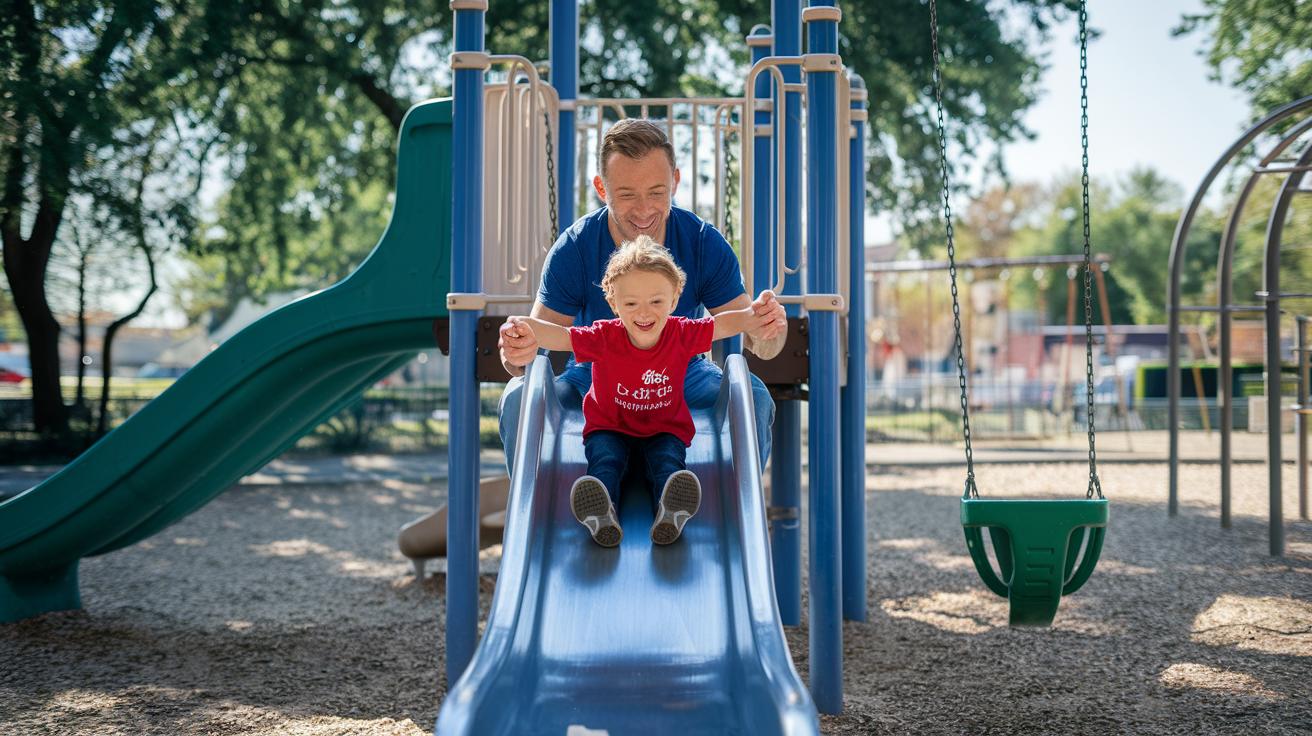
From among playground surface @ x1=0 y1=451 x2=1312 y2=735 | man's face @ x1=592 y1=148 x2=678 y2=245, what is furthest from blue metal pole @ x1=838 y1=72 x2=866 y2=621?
man's face @ x1=592 y1=148 x2=678 y2=245

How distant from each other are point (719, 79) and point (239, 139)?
6.88 meters

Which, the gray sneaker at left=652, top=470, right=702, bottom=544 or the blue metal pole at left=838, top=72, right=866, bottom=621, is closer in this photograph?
the gray sneaker at left=652, top=470, right=702, bottom=544

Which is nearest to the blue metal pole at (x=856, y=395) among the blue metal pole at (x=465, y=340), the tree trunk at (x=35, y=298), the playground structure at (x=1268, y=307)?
the blue metal pole at (x=465, y=340)

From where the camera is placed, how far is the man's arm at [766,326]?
3.34 m

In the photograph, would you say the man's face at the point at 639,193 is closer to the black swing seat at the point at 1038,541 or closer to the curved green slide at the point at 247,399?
the black swing seat at the point at 1038,541

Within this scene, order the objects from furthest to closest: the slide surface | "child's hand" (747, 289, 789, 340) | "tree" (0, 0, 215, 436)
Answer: "tree" (0, 0, 215, 436) < "child's hand" (747, 289, 789, 340) < the slide surface

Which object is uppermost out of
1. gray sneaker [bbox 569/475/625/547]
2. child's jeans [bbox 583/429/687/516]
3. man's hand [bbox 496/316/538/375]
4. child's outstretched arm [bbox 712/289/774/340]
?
child's outstretched arm [bbox 712/289/774/340]

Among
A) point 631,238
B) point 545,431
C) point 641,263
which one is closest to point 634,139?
point 631,238

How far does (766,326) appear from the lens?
11.0 feet

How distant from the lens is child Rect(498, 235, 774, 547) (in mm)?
3098

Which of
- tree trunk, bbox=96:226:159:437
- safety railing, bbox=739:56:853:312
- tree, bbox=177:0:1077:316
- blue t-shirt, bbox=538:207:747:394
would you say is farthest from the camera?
tree trunk, bbox=96:226:159:437

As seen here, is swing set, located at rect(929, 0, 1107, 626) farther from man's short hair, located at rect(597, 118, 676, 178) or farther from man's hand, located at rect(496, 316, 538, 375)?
man's hand, located at rect(496, 316, 538, 375)

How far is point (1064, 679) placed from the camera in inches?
177

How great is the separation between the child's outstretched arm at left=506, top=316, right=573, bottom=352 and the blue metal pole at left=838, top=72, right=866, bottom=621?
2.42 metres
